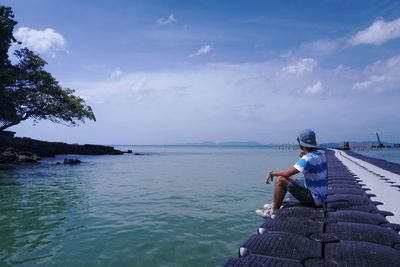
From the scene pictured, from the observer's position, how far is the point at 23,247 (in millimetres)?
7641

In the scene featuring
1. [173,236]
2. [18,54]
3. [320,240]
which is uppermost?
[18,54]

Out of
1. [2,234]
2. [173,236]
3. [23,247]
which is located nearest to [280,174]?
[173,236]

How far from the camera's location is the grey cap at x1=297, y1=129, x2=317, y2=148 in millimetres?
6816

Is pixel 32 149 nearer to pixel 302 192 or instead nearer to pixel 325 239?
pixel 302 192

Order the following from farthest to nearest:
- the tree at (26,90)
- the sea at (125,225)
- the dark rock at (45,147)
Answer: the dark rock at (45,147)
the tree at (26,90)
the sea at (125,225)

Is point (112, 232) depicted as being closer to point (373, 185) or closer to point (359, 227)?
point (359, 227)

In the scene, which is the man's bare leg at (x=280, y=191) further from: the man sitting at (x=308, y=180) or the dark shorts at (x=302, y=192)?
the dark shorts at (x=302, y=192)

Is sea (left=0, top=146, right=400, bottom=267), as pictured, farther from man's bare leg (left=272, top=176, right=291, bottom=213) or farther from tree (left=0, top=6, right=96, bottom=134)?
tree (left=0, top=6, right=96, bottom=134)

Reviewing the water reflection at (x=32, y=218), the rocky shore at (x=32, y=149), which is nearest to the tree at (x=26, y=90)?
the rocky shore at (x=32, y=149)

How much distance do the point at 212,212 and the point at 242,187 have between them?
668 centimetres

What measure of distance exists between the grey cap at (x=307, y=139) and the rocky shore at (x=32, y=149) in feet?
102

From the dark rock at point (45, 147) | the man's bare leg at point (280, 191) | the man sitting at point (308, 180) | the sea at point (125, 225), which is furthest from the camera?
the dark rock at point (45, 147)

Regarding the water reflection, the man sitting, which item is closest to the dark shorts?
the man sitting

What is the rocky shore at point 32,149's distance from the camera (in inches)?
1325
